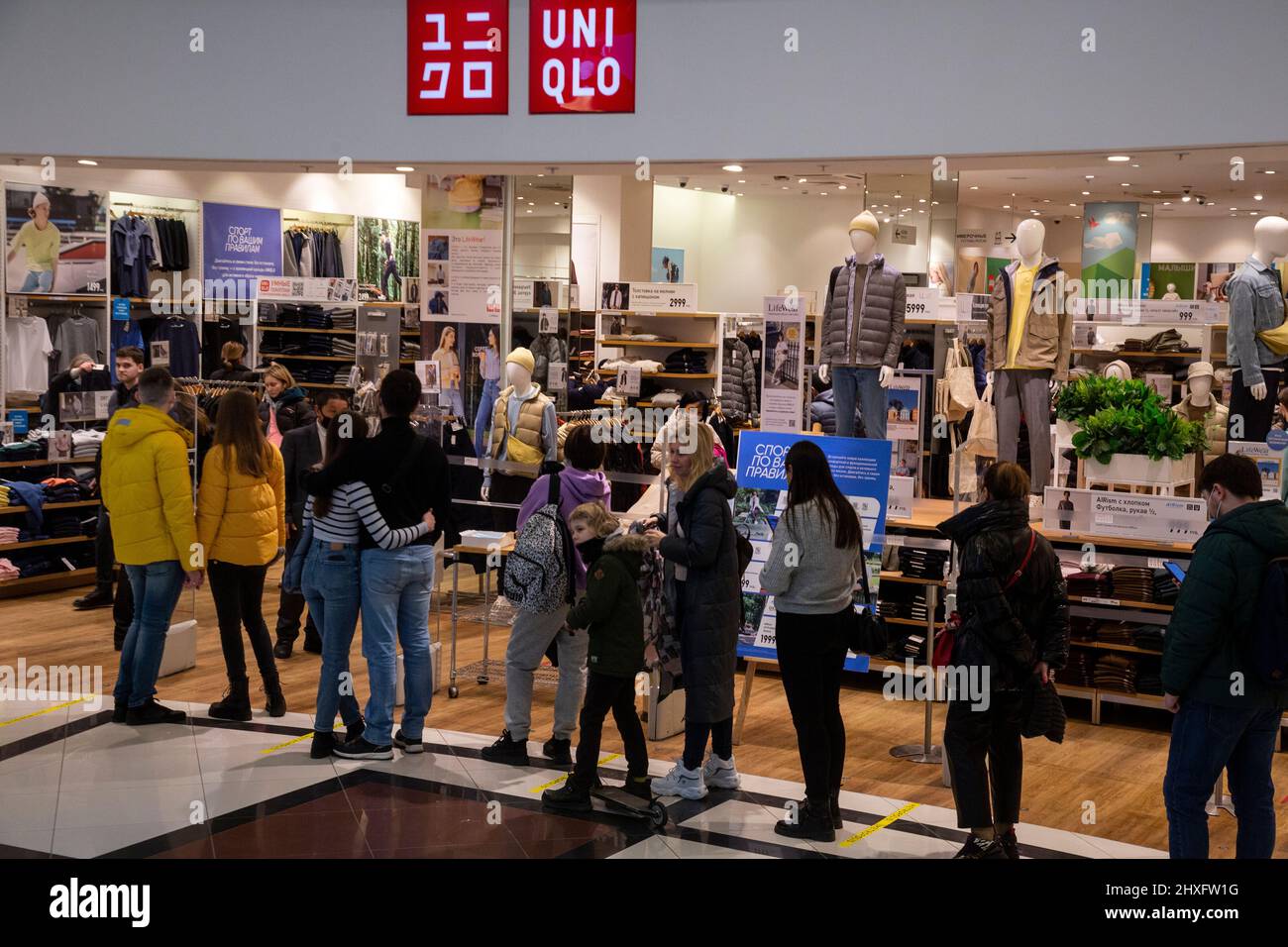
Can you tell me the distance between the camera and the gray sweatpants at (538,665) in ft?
19.2

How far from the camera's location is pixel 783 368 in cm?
798

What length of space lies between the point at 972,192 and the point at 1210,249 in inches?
182

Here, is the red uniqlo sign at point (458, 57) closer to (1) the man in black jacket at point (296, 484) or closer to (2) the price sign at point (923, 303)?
(1) the man in black jacket at point (296, 484)

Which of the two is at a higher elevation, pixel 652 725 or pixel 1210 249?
pixel 1210 249

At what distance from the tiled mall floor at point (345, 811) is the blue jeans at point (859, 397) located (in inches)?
102

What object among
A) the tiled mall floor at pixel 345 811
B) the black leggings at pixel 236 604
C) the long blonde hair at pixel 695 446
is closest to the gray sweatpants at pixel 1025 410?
the tiled mall floor at pixel 345 811

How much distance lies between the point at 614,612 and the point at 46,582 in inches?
238

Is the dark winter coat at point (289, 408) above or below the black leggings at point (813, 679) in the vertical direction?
above

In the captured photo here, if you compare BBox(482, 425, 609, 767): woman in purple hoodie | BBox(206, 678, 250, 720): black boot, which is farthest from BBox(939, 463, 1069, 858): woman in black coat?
BBox(206, 678, 250, 720): black boot

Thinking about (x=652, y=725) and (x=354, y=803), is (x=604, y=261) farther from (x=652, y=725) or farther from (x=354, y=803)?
(x=354, y=803)

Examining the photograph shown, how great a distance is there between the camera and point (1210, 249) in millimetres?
19688

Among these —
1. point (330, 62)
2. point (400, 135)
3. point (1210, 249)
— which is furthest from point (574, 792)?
point (1210, 249)

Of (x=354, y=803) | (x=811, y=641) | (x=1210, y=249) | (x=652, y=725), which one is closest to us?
(x=811, y=641)

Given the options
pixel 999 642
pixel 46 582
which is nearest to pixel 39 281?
pixel 46 582
